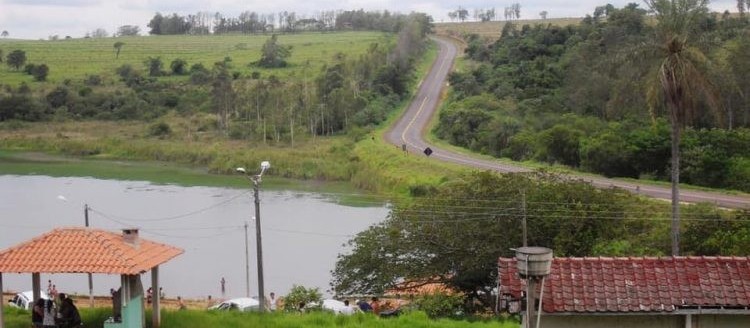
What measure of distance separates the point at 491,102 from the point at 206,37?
3999 inches

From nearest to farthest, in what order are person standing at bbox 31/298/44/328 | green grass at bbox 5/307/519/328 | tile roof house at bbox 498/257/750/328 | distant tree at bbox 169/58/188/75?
tile roof house at bbox 498/257/750/328 < person standing at bbox 31/298/44/328 < green grass at bbox 5/307/519/328 < distant tree at bbox 169/58/188/75

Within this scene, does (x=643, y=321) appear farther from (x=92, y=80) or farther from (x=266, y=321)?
(x=92, y=80)

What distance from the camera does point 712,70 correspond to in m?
20.2

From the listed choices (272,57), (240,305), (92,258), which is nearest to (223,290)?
(240,305)

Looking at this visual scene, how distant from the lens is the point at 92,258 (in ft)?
46.5

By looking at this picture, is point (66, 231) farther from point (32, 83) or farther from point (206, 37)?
point (206, 37)

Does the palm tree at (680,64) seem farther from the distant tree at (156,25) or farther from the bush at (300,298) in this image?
the distant tree at (156,25)

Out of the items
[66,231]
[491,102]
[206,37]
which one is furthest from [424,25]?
[66,231]

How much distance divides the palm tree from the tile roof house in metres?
10.4

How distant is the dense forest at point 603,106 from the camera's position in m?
22.0

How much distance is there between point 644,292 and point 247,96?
72.7 metres

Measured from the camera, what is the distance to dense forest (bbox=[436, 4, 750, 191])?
22.0 metres

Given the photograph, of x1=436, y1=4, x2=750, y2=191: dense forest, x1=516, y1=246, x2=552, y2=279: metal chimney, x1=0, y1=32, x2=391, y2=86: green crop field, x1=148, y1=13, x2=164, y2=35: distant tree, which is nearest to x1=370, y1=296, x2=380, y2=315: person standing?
x1=436, y1=4, x2=750, y2=191: dense forest

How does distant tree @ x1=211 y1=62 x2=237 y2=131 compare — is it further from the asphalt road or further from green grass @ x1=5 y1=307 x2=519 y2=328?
green grass @ x1=5 y1=307 x2=519 y2=328
